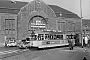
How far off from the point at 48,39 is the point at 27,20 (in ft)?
91.5

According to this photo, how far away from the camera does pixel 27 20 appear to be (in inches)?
2202

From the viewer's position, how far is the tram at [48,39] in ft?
91.9

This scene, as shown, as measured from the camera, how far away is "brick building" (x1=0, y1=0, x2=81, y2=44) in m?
52.9

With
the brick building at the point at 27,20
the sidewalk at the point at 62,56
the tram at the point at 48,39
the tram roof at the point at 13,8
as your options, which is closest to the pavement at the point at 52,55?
the sidewalk at the point at 62,56

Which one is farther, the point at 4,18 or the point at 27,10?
the point at 27,10

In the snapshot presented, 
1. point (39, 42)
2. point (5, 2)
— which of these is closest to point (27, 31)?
point (5, 2)

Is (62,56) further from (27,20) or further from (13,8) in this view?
(13,8)

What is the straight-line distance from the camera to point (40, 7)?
58938 mm

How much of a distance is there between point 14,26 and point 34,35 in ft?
75.3

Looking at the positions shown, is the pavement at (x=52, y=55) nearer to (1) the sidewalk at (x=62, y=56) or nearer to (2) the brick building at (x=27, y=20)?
(1) the sidewalk at (x=62, y=56)

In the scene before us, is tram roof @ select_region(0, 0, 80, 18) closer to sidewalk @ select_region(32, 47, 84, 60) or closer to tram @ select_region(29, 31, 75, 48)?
tram @ select_region(29, 31, 75, 48)

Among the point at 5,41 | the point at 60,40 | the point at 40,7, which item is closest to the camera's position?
the point at 60,40

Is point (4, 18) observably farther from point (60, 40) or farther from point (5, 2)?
point (60, 40)

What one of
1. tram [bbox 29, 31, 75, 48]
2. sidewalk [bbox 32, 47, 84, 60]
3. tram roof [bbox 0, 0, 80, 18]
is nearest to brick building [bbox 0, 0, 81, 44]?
tram roof [bbox 0, 0, 80, 18]
